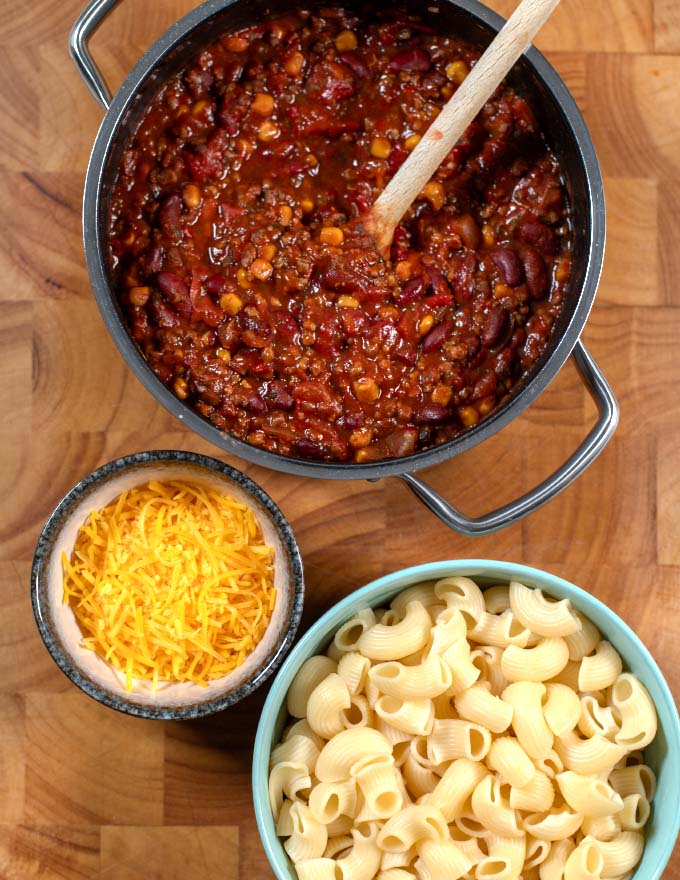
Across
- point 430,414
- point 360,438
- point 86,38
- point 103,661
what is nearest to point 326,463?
point 360,438

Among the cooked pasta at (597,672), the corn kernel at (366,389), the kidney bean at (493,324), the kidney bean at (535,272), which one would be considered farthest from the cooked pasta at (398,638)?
the kidney bean at (535,272)

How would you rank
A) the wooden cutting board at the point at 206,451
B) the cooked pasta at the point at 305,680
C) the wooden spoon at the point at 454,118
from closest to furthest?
1. the wooden spoon at the point at 454,118
2. the cooked pasta at the point at 305,680
3. the wooden cutting board at the point at 206,451

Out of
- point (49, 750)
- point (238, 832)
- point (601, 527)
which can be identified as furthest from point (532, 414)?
point (49, 750)

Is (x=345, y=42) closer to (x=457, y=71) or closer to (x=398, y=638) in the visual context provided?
(x=457, y=71)

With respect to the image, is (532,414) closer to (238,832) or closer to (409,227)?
(409,227)

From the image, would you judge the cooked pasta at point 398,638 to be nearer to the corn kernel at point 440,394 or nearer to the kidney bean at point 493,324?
the corn kernel at point 440,394
